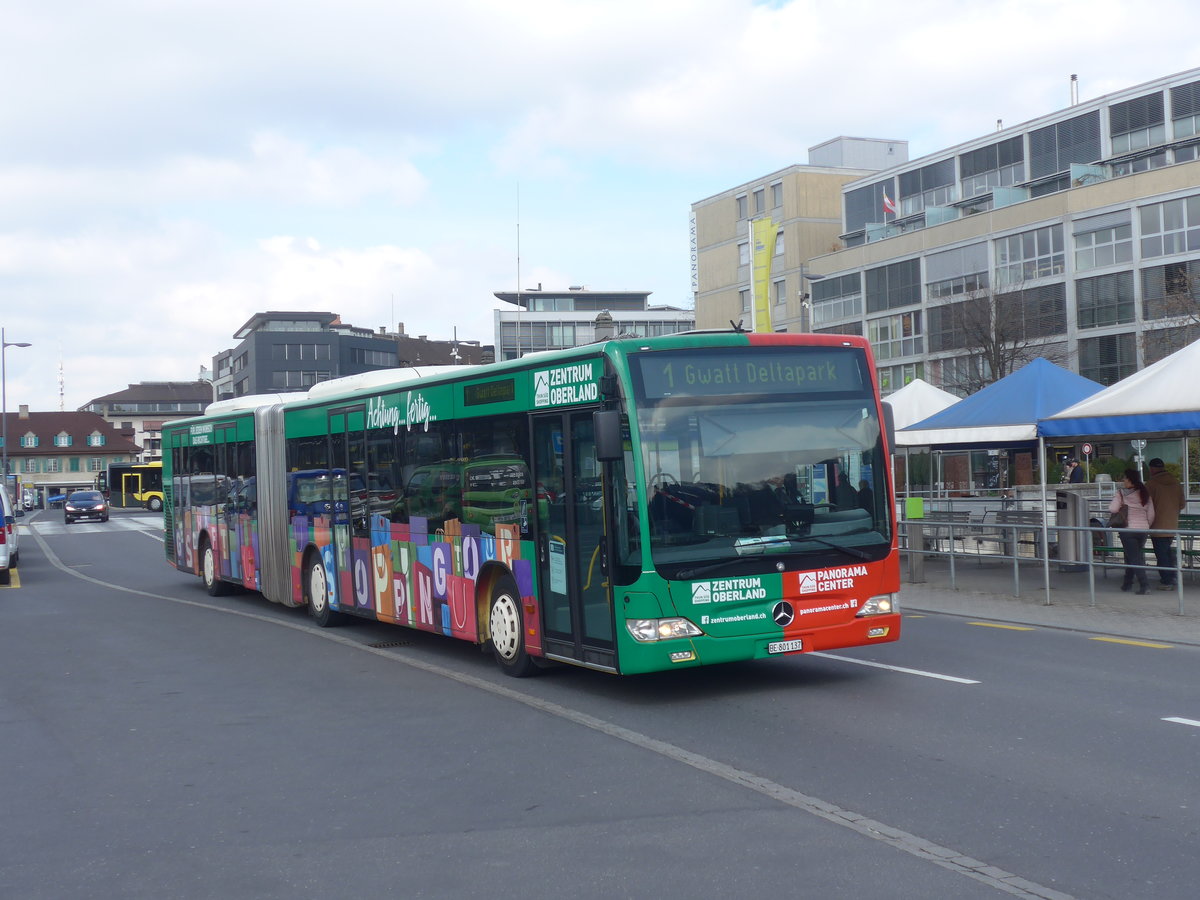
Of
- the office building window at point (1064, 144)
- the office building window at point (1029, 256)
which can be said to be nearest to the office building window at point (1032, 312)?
the office building window at point (1029, 256)

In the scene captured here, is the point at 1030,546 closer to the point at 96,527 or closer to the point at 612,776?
the point at 612,776

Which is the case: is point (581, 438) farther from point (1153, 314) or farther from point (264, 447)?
point (1153, 314)

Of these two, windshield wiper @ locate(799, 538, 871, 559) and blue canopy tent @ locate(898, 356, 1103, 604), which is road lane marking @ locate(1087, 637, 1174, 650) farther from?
blue canopy tent @ locate(898, 356, 1103, 604)

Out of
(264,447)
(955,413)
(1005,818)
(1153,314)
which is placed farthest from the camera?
(1153,314)

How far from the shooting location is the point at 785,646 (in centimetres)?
941

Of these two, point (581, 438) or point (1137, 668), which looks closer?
point (581, 438)

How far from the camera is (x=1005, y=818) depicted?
19.8 ft

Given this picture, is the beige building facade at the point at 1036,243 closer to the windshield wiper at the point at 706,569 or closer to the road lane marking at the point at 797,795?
the road lane marking at the point at 797,795

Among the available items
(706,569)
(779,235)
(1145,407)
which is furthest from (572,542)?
(779,235)

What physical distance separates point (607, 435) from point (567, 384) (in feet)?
3.65

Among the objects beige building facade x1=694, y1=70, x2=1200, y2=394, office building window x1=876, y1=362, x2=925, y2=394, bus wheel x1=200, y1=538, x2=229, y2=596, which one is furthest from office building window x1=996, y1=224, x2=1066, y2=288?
bus wheel x1=200, y1=538, x2=229, y2=596

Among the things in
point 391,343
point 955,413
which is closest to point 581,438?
point 955,413

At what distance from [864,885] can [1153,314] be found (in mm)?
46408

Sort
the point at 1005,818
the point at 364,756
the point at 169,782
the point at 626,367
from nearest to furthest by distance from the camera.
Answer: the point at 1005,818 < the point at 169,782 < the point at 364,756 < the point at 626,367
